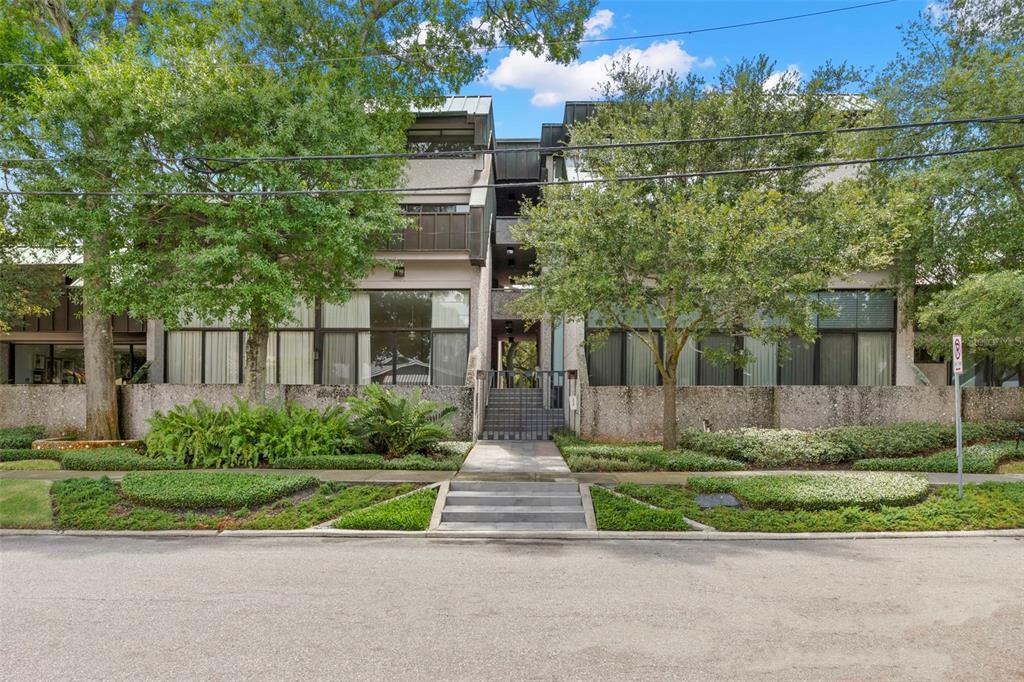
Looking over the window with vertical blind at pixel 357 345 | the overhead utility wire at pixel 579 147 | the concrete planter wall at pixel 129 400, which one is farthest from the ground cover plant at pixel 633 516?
the window with vertical blind at pixel 357 345

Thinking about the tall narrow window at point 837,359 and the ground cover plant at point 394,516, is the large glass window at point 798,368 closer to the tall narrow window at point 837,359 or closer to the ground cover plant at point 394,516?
the tall narrow window at point 837,359

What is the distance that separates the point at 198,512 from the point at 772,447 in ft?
35.9

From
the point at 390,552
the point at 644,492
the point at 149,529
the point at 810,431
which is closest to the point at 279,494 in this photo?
the point at 149,529

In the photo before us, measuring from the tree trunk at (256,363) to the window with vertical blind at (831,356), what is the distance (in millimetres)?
8997

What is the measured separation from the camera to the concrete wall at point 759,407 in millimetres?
15609

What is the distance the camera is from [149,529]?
27.5ft

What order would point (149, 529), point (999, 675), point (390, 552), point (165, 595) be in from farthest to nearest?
1. point (149, 529)
2. point (390, 552)
3. point (165, 595)
4. point (999, 675)

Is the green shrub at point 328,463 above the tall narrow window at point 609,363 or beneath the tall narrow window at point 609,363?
beneath

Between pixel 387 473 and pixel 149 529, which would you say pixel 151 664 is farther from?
pixel 387 473

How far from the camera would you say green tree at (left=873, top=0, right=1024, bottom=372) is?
1281 cm

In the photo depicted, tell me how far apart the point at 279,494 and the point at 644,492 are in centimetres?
593

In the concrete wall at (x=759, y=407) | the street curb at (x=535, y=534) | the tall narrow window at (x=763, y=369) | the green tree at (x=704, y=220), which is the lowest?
the street curb at (x=535, y=534)

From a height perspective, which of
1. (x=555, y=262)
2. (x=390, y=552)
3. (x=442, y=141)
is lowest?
(x=390, y=552)

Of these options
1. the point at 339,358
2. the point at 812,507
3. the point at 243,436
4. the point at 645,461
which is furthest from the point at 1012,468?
the point at 339,358
